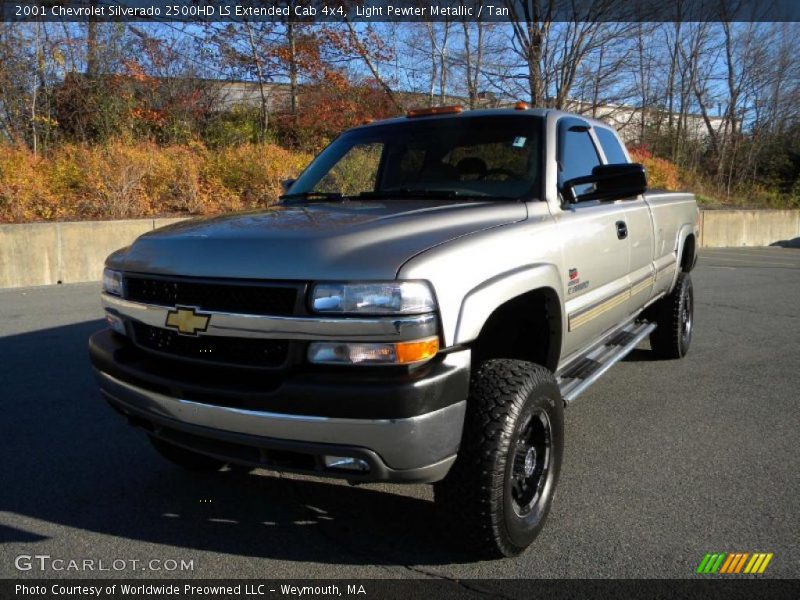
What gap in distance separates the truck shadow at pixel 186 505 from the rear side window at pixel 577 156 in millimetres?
1866

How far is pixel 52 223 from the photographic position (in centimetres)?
1016

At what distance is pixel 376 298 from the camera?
2.17 meters

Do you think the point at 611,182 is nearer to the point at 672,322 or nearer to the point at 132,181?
the point at 672,322

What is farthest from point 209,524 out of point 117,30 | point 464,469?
point 117,30

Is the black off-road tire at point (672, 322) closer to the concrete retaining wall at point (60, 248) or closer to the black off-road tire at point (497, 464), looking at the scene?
the black off-road tire at point (497, 464)

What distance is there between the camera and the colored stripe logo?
8.30ft

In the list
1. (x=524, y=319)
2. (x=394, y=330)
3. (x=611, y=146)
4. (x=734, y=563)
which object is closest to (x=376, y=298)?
(x=394, y=330)

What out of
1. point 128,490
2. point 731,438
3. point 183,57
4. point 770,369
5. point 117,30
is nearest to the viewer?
point 128,490


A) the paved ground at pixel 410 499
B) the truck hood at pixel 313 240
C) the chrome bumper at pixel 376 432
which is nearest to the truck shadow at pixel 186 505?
the paved ground at pixel 410 499

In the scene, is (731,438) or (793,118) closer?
(731,438)

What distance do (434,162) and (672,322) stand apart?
299 centimetres

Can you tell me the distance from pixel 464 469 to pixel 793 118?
29.5 metres

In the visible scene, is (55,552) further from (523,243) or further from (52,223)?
(52,223)

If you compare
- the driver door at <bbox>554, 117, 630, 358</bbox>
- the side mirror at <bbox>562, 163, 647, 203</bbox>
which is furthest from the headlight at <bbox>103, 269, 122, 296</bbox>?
the side mirror at <bbox>562, 163, 647, 203</bbox>
